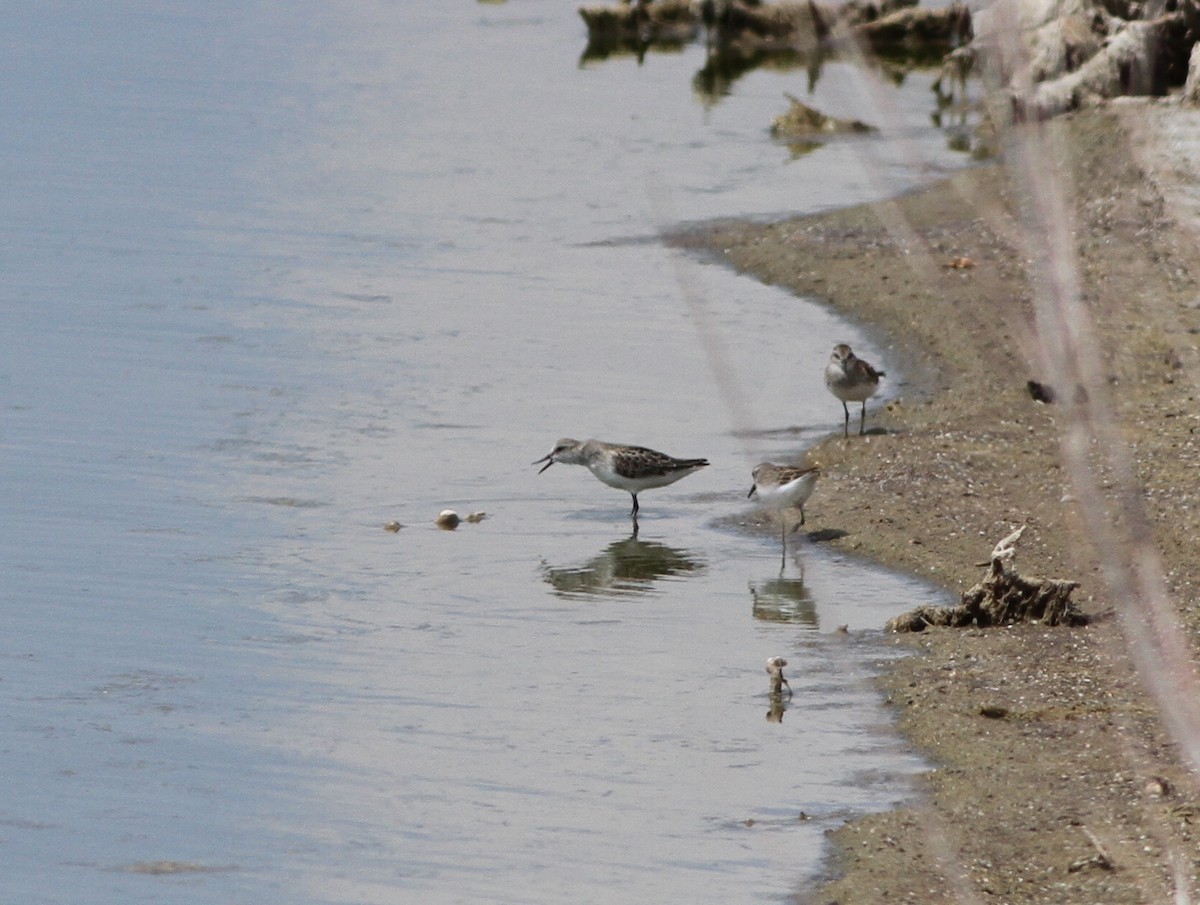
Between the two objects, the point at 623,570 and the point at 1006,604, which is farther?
the point at 623,570

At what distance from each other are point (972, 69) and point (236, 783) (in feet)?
76.9

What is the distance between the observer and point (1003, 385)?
15352mm

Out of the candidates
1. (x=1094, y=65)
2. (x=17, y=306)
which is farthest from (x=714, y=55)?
(x=17, y=306)

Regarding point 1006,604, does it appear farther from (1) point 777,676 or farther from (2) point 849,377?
(2) point 849,377

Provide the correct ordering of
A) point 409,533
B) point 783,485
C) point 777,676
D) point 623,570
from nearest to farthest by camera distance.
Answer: point 777,676
point 783,485
point 623,570
point 409,533

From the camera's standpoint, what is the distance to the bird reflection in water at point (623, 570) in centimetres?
Answer: 1180

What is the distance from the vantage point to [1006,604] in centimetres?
1021

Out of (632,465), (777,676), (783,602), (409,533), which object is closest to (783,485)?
(783,602)

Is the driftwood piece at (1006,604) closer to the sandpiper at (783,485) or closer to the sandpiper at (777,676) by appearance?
the sandpiper at (777,676)

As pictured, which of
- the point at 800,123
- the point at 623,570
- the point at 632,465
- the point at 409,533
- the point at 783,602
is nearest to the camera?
the point at 783,602

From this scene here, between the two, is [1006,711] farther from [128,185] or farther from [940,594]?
[128,185]

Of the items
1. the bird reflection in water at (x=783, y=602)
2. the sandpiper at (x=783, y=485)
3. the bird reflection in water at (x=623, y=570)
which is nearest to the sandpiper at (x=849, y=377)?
the sandpiper at (x=783, y=485)

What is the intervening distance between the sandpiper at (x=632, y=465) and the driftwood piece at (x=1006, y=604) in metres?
3.06

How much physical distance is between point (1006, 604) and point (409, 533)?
445 cm
